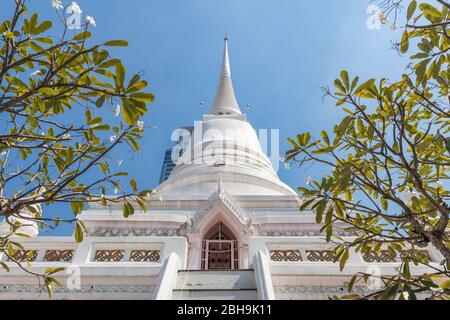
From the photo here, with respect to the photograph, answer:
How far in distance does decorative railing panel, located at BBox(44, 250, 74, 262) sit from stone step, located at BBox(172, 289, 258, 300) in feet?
7.47

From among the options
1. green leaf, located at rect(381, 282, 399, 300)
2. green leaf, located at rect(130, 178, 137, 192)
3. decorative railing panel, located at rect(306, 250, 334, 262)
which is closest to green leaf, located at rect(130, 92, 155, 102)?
green leaf, located at rect(130, 178, 137, 192)

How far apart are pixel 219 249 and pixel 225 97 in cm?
1250

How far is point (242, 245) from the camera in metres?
7.96

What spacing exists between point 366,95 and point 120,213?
6.50m

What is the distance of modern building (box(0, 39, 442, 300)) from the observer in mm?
5199

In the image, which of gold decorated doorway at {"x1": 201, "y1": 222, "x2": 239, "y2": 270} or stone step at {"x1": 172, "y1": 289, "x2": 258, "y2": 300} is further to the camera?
gold decorated doorway at {"x1": 201, "y1": 222, "x2": 239, "y2": 270}

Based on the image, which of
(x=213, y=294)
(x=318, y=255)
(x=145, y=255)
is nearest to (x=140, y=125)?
(x=213, y=294)

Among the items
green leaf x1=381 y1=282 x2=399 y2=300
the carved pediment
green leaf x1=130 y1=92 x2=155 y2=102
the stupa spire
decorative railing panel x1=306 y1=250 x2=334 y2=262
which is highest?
the stupa spire

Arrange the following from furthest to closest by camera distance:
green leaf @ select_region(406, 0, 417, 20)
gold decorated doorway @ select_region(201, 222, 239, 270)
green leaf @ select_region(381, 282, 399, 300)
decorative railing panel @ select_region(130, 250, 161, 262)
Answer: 1. gold decorated doorway @ select_region(201, 222, 239, 270)
2. decorative railing panel @ select_region(130, 250, 161, 262)
3. green leaf @ select_region(406, 0, 417, 20)
4. green leaf @ select_region(381, 282, 399, 300)

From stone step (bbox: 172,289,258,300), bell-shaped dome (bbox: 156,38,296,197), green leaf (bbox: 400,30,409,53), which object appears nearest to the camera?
green leaf (bbox: 400,30,409,53)

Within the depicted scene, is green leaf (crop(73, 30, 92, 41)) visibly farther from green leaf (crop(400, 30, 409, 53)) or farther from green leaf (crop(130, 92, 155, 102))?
green leaf (crop(400, 30, 409, 53))
